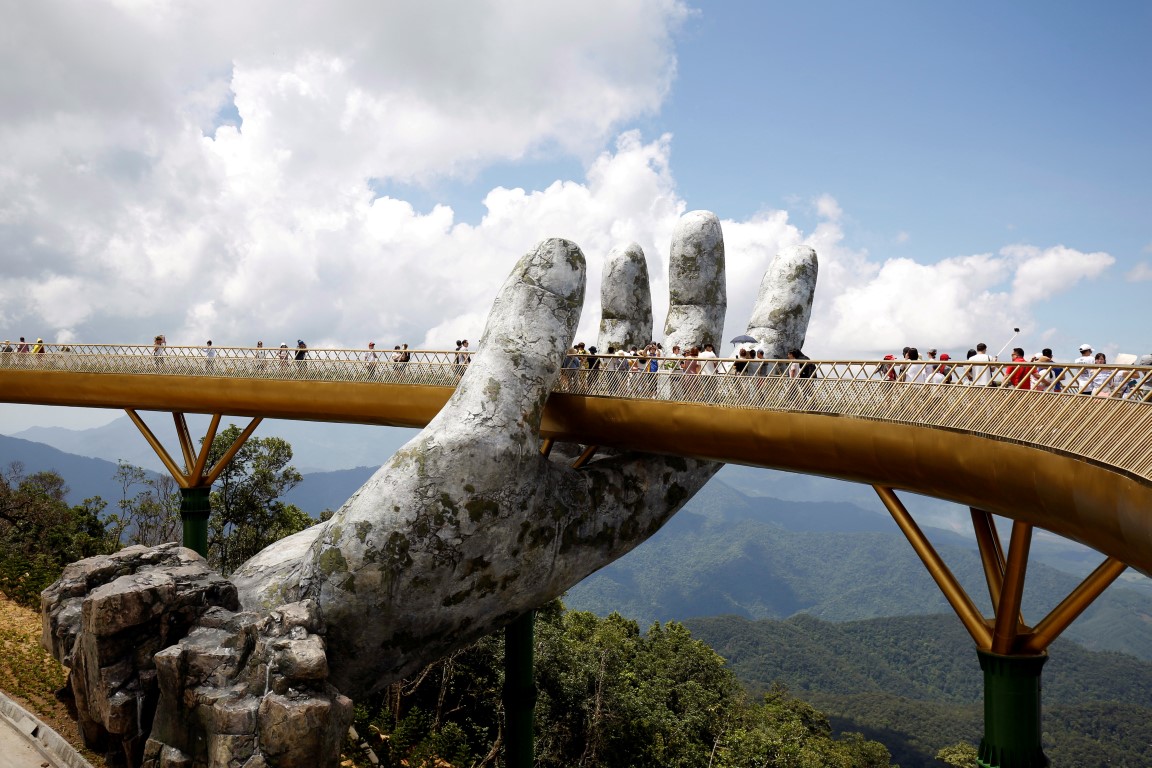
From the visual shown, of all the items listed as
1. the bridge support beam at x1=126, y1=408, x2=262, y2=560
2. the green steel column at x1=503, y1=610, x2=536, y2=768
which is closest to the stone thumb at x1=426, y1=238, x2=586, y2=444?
the green steel column at x1=503, y1=610, x2=536, y2=768

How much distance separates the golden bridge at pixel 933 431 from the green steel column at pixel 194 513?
596 cm

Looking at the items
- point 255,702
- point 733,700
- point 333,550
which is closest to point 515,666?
point 333,550

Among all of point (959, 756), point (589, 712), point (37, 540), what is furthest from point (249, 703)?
point (959, 756)

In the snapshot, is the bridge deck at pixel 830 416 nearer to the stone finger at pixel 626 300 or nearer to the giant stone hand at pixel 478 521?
the giant stone hand at pixel 478 521

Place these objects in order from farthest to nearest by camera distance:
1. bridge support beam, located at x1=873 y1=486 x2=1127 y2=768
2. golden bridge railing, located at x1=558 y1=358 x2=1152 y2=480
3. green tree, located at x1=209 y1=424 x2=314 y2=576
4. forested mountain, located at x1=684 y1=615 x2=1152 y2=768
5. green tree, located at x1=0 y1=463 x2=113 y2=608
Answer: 1. forested mountain, located at x1=684 y1=615 x2=1152 y2=768
2. green tree, located at x1=209 y1=424 x2=314 y2=576
3. green tree, located at x1=0 y1=463 x2=113 y2=608
4. bridge support beam, located at x1=873 y1=486 x2=1127 y2=768
5. golden bridge railing, located at x1=558 y1=358 x2=1152 y2=480

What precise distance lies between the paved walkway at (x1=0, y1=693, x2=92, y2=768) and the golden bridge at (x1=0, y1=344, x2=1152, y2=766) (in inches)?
336

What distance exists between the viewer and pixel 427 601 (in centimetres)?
1382

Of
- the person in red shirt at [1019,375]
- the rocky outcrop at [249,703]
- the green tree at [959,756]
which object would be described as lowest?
the green tree at [959,756]

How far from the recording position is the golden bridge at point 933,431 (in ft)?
26.6

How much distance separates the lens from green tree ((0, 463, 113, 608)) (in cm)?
2339

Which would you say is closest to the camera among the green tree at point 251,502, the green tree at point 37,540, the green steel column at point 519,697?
the green steel column at point 519,697

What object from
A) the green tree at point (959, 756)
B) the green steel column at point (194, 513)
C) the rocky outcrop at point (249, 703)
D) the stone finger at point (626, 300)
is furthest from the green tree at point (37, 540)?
the green tree at point (959, 756)

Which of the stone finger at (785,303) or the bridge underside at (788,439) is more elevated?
the stone finger at (785,303)

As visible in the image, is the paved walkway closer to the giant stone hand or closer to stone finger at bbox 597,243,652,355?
the giant stone hand
